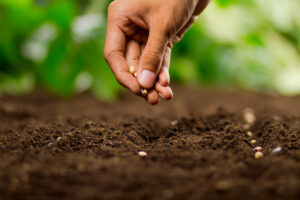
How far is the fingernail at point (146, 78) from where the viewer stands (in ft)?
4.55

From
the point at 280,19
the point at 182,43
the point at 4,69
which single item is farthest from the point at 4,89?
the point at 280,19

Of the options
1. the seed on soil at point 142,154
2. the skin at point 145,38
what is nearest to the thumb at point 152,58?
the skin at point 145,38

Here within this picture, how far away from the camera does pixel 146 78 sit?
55.0 inches

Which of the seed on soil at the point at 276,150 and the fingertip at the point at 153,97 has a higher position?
the fingertip at the point at 153,97

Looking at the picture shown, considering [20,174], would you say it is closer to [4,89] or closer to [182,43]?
[4,89]

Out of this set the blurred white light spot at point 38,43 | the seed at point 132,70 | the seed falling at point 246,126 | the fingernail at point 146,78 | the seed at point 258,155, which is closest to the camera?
the seed at point 258,155

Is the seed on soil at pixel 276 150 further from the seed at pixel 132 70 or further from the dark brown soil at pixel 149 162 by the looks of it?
the seed at pixel 132 70

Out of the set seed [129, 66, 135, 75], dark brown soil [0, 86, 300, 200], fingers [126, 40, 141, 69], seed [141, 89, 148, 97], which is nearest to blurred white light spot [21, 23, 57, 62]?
dark brown soil [0, 86, 300, 200]

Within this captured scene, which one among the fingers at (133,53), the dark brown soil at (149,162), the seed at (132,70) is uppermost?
the fingers at (133,53)

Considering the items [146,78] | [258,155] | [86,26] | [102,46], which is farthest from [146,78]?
[86,26]

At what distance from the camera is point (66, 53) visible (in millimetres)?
3133

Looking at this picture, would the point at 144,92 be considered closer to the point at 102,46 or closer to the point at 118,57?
the point at 118,57

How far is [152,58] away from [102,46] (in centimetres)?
196

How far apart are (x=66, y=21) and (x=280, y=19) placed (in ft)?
10.2
